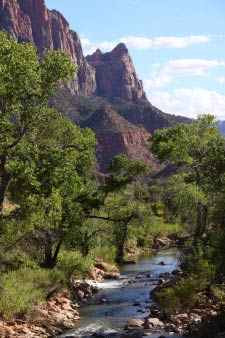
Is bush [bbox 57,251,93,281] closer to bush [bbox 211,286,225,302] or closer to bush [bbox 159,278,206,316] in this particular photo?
bush [bbox 159,278,206,316]

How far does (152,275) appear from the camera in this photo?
37.7m

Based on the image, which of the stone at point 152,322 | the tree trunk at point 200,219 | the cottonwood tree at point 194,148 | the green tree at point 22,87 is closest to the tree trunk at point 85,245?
the cottonwood tree at point 194,148

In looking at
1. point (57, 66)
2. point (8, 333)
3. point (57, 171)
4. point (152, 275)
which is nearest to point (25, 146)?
point (57, 171)

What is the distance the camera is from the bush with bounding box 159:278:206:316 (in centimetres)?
2261

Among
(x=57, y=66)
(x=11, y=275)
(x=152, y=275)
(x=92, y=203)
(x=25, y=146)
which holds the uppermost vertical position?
(x=57, y=66)

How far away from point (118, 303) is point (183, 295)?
5.06 meters

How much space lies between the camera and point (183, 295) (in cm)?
2320

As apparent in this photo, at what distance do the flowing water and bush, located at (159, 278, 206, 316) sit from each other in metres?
1.58

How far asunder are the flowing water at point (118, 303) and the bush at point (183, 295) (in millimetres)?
1579

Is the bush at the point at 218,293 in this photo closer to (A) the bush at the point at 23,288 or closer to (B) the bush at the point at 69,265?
(A) the bush at the point at 23,288

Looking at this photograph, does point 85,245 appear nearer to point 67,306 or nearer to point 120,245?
point 120,245

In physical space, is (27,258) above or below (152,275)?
above

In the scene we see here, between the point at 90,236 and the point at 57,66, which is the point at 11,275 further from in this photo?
the point at 90,236

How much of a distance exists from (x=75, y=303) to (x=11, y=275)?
463cm
